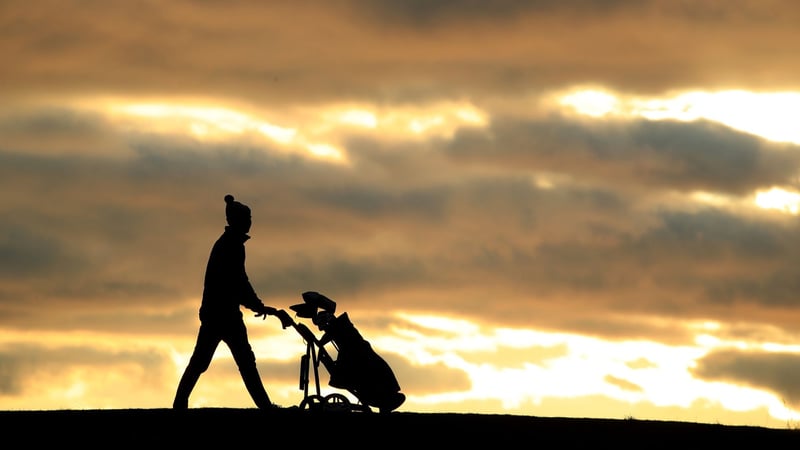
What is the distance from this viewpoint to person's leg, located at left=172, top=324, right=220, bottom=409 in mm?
18734

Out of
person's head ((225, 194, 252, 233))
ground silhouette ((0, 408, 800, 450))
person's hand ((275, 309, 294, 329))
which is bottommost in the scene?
ground silhouette ((0, 408, 800, 450))

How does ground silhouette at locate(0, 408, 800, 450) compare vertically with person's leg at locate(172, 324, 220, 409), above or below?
below

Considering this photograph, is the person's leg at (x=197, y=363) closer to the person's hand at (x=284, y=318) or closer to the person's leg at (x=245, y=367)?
the person's leg at (x=245, y=367)

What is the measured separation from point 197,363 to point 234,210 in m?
2.06

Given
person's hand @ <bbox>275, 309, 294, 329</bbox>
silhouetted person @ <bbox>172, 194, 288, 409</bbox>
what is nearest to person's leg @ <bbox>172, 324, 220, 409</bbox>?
silhouetted person @ <bbox>172, 194, 288, 409</bbox>

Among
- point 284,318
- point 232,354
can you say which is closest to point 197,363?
point 232,354

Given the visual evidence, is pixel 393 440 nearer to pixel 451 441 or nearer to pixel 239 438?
pixel 451 441

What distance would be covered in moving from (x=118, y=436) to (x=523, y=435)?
4.82m

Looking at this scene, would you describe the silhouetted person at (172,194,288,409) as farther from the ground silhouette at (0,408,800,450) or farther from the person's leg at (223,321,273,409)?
the ground silhouette at (0,408,800,450)

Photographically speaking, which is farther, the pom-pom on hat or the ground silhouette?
the pom-pom on hat

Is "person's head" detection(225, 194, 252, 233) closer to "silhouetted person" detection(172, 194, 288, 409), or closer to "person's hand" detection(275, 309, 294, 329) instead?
"silhouetted person" detection(172, 194, 288, 409)

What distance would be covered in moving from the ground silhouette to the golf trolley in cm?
43

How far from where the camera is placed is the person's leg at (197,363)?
18734 millimetres

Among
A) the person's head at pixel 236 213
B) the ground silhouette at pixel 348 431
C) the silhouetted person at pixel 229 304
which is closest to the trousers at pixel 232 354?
the silhouetted person at pixel 229 304
